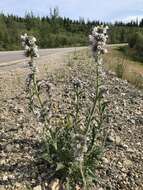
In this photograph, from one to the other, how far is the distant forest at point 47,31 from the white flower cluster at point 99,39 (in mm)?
31957

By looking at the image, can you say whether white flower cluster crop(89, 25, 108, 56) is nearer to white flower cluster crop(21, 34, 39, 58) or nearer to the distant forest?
white flower cluster crop(21, 34, 39, 58)

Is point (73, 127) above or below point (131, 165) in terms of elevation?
above

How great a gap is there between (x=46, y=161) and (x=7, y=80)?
17.0 feet

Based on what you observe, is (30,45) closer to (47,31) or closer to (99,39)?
(99,39)

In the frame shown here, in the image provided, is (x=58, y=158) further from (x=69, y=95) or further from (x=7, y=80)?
(x=7, y=80)

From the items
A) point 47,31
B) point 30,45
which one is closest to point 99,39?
point 30,45

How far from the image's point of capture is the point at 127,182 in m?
6.40

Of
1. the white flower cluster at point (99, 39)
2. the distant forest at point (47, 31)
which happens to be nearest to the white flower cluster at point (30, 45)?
the white flower cluster at point (99, 39)

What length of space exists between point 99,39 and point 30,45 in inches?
36.0

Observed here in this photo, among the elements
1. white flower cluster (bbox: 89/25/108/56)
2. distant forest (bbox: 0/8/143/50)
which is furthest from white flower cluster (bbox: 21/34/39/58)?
distant forest (bbox: 0/8/143/50)

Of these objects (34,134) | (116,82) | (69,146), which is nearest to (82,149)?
(69,146)

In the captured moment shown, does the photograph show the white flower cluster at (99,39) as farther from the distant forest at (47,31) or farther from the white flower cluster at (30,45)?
the distant forest at (47,31)

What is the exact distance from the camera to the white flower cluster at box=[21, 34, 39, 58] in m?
5.51

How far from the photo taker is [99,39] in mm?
5301
